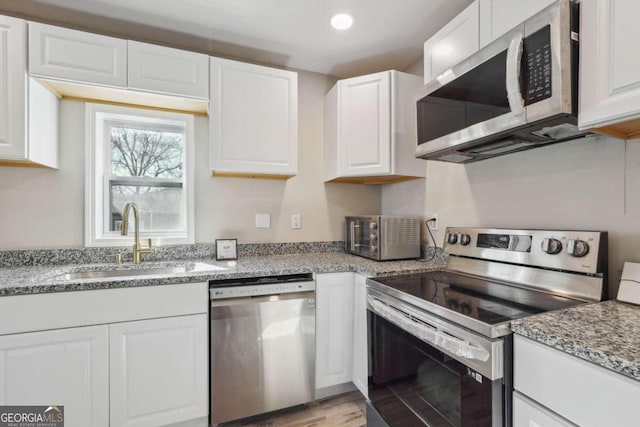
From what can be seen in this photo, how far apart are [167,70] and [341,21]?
1.11 metres

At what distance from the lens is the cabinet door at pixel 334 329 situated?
1.76 meters

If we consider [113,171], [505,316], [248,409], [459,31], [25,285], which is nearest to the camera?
[505,316]

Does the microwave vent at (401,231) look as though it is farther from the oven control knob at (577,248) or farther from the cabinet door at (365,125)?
the oven control knob at (577,248)

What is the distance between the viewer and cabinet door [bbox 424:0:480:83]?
1394 millimetres

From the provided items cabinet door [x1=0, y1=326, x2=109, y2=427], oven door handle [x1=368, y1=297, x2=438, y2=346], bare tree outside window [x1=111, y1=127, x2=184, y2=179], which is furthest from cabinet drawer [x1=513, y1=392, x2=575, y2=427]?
bare tree outside window [x1=111, y1=127, x2=184, y2=179]

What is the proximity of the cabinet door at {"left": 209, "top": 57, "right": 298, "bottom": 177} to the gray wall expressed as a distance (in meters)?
0.27

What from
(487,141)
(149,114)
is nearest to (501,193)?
(487,141)

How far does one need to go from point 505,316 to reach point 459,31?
137 cm

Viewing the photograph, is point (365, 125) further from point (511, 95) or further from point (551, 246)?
point (551, 246)

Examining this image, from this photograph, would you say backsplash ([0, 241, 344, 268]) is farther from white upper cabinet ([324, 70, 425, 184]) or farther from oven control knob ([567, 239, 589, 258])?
oven control knob ([567, 239, 589, 258])

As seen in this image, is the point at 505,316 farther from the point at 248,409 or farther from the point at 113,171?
the point at 113,171

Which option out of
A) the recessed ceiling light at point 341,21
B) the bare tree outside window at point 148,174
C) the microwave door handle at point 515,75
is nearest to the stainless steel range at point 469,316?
the microwave door handle at point 515,75

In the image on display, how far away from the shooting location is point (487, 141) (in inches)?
51.3

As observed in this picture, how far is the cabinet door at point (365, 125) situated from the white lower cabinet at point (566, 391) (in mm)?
1365
